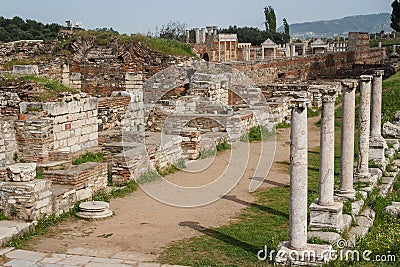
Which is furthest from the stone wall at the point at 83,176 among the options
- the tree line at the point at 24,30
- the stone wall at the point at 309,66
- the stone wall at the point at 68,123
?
the tree line at the point at 24,30

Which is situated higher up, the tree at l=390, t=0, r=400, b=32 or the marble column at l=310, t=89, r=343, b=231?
the tree at l=390, t=0, r=400, b=32

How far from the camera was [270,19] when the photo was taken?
233ft

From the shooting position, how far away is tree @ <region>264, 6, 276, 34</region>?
70.9 m

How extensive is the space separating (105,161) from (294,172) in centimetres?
602

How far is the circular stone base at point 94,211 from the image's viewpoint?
10008 mm

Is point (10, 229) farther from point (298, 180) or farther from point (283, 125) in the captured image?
point (283, 125)

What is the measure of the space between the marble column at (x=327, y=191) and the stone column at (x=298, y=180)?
4.15ft

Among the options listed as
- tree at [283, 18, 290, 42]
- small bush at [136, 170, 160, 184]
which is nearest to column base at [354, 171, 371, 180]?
small bush at [136, 170, 160, 184]

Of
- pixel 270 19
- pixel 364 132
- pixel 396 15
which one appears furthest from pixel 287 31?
pixel 364 132

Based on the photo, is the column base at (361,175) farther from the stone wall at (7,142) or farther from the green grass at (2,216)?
the stone wall at (7,142)

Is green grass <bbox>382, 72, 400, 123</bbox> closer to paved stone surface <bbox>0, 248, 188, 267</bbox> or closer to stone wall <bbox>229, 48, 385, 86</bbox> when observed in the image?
stone wall <bbox>229, 48, 385, 86</bbox>

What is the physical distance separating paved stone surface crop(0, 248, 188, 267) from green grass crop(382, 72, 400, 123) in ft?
48.5

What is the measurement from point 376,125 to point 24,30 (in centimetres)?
4111

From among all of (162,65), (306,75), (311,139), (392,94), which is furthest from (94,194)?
(306,75)
